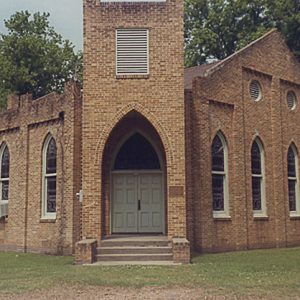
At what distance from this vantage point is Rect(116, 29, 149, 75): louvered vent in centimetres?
1525

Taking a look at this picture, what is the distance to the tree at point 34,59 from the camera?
32.2 meters

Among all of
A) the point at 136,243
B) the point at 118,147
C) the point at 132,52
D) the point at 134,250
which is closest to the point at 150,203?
the point at 118,147

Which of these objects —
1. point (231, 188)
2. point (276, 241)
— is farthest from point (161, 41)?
point (276, 241)

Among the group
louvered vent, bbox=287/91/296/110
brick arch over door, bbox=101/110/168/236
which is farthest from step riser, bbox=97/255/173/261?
louvered vent, bbox=287/91/296/110

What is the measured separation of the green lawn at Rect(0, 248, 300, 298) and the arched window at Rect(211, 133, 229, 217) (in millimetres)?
2496

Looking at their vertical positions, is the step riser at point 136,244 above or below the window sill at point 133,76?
below

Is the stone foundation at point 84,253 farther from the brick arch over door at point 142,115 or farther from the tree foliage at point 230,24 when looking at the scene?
the tree foliage at point 230,24

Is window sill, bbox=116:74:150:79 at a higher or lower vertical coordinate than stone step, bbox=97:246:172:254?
higher

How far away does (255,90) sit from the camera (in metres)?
19.2

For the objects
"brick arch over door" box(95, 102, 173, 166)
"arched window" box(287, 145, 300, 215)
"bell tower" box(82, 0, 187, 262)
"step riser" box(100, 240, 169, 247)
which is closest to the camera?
"step riser" box(100, 240, 169, 247)

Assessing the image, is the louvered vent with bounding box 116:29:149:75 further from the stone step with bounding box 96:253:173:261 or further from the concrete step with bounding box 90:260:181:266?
the concrete step with bounding box 90:260:181:266

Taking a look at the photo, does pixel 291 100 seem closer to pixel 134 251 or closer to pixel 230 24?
pixel 134 251

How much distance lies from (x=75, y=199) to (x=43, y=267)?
3.39 meters

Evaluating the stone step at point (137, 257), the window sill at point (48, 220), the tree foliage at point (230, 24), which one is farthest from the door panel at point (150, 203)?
the tree foliage at point (230, 24)
